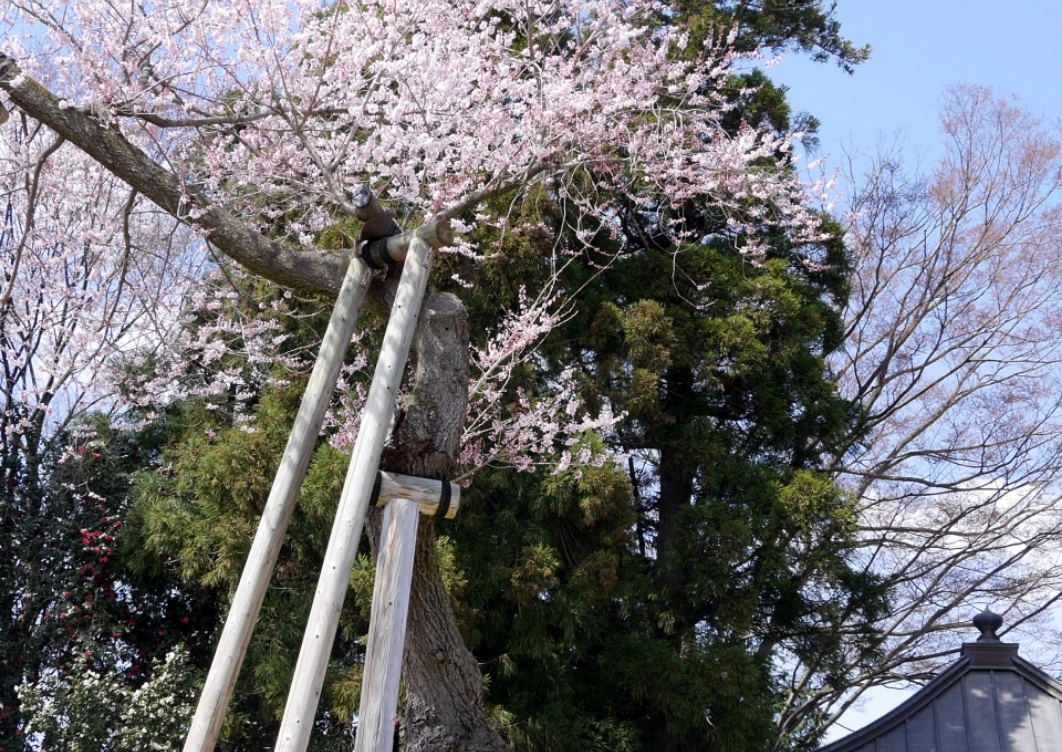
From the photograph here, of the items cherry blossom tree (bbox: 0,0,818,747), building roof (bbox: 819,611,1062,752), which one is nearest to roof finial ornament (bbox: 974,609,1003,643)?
building roof (bbox: 819,611,1062,752)

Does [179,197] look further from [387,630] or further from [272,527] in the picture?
[387,630]

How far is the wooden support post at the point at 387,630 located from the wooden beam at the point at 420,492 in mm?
26

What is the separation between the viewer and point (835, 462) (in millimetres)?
7598

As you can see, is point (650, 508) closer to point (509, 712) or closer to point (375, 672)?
point (509, 712)

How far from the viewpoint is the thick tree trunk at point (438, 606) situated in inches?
134

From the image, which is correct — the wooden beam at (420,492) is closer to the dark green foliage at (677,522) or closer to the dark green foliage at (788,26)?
the dark green foliage at (677,522)

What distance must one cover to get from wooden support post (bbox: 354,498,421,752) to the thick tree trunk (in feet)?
0.92

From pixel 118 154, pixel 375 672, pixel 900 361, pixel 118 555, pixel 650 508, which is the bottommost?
pixel 375 672

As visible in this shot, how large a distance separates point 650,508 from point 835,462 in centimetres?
148

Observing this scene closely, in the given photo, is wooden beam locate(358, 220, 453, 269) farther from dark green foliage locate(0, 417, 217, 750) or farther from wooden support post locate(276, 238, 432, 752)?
dark green foliage locate(0, 417, 217, 750)

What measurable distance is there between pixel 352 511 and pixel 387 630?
37 cm

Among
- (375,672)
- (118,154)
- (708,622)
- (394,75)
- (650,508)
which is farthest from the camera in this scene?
(650,508)

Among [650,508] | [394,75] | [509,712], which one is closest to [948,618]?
[650,508]

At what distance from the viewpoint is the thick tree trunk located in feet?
11.2
